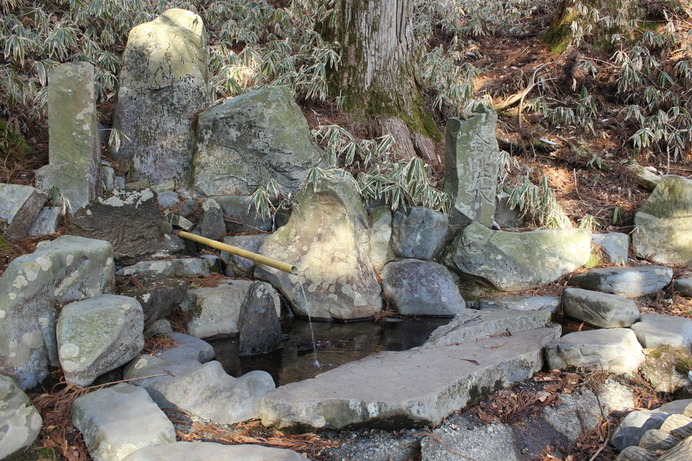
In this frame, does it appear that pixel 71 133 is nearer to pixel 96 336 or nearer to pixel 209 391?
pixel 96 336

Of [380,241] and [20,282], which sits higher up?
[20,282]

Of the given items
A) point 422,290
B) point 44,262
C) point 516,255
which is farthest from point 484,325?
point 44,262

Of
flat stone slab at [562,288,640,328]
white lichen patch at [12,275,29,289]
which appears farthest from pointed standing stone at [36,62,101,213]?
flat stone slab at [562,288,640,328]

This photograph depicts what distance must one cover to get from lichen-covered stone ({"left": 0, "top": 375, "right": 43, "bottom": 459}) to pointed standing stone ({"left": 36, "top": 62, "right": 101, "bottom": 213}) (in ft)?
8.13

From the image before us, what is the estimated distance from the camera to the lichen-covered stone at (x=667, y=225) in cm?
577

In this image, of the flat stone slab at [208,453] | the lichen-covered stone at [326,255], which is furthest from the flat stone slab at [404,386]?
the lichen-covered stone at [326,255]

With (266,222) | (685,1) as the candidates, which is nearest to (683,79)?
(685,1)

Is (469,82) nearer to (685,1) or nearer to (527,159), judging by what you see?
(527,159)

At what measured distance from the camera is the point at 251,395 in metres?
3.10

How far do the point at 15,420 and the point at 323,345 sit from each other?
2.23 metres

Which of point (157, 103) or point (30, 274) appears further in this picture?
point (157, 103)

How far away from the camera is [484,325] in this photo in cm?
414

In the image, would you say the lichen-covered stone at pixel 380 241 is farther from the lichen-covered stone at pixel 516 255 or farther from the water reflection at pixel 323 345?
the water reflection at pixel 323 345

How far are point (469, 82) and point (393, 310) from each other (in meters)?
4.27
